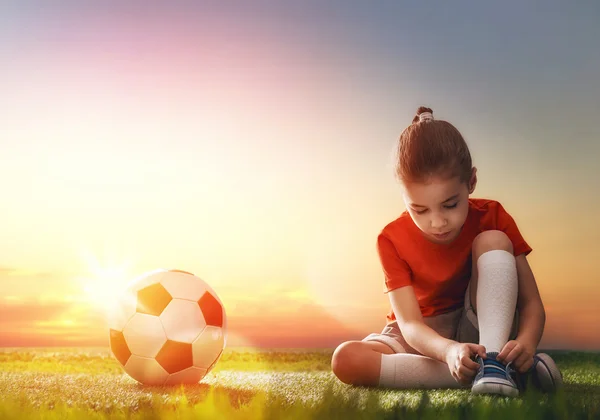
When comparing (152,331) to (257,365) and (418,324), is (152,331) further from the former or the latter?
(257,365)

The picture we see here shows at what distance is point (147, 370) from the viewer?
3490 millimetres

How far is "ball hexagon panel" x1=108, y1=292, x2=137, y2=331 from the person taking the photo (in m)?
3.63

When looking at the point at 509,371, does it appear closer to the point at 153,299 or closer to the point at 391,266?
the point at 391,266

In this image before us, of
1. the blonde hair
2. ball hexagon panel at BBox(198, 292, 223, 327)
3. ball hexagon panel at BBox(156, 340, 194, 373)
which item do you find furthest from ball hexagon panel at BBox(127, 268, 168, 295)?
the blonde hair

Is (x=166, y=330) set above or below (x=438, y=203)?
below

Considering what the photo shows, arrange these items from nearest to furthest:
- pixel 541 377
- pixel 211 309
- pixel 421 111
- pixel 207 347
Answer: pixel 541 377 → pixel 421 111 → pixel 207 347 → pixel 211 309

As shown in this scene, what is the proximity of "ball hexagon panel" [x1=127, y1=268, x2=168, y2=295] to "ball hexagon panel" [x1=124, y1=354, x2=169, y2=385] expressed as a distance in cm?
41

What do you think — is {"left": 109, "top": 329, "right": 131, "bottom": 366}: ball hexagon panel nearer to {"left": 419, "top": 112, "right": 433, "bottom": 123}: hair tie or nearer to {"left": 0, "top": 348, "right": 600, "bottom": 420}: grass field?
{"left": 0, "top": 348, "right": 600, "bottom": 420}: grass field

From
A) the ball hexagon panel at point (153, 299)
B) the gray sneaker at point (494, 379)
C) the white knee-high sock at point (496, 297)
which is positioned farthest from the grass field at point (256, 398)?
the ball hexagon panel at point (153, 299)

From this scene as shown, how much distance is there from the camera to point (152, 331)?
3.54 metres

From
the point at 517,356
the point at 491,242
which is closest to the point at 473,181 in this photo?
the point at 491,242

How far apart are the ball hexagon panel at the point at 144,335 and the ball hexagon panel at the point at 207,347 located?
0.65 feet

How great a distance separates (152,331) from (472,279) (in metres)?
1.84

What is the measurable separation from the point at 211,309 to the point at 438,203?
5.17ft
